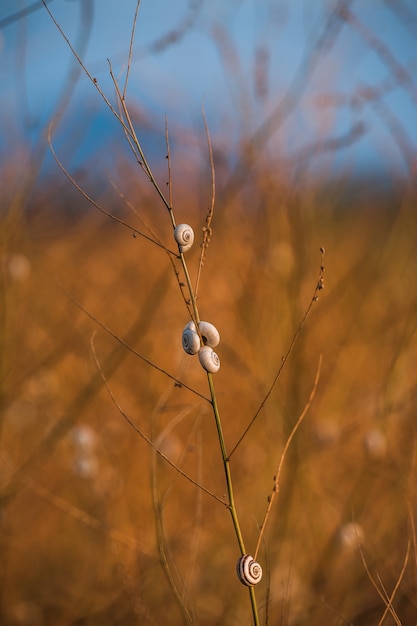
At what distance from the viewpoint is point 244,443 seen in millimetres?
2416

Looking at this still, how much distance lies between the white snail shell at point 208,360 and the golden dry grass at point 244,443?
599 millimetres

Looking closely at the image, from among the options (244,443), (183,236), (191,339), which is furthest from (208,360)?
(244,443)

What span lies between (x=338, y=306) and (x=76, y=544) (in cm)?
133

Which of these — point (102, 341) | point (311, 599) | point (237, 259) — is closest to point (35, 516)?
point (102, 341)

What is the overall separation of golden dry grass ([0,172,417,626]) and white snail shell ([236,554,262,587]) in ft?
2.07

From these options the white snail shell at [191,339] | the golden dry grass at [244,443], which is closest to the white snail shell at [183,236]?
the white snail shell at [191,339]

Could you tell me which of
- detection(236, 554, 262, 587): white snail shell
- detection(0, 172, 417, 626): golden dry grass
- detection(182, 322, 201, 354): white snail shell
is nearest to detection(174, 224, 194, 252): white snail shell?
detection(182, 322, 201, 354): white snail shell

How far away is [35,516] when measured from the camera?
2.35 meters

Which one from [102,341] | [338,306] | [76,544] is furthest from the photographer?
[102,341]

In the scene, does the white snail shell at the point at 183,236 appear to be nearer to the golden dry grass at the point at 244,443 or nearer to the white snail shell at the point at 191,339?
the white snail shell at the point at 191,339

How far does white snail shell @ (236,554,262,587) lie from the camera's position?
647 mm

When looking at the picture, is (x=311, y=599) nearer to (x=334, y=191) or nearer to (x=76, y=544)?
(x=76, y=544)

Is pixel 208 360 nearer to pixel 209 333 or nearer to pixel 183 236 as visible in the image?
pixel 209 333

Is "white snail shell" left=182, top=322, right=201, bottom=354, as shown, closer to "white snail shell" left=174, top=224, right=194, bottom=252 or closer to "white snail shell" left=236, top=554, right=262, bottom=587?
"white snail shell" left=174, top=224, right=194, bottom=252
